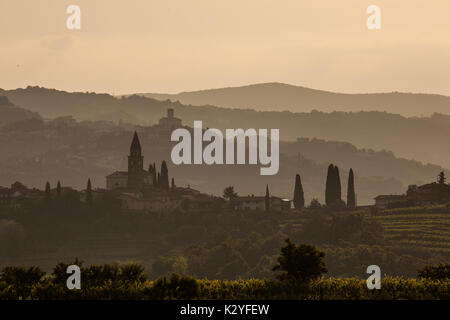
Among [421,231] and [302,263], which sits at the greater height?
[302,263]

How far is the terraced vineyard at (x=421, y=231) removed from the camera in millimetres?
172750

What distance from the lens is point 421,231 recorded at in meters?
176

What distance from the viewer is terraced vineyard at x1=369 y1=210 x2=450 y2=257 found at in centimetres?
17275

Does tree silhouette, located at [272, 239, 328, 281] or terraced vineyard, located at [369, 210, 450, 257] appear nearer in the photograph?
tree silhouette, located at [272, 239, 328, 281]

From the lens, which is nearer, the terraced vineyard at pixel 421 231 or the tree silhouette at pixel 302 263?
the tree silhouette at pixel 302 263

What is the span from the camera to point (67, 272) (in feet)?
190

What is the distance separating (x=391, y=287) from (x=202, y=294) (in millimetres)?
10584

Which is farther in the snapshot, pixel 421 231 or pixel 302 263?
pixel 421 231
